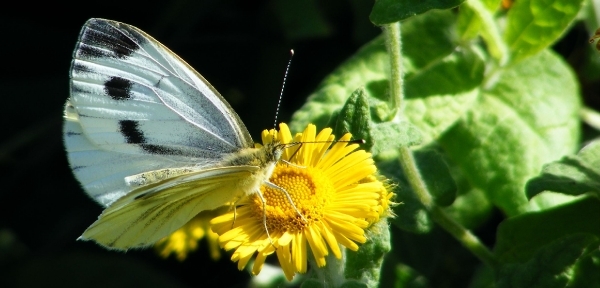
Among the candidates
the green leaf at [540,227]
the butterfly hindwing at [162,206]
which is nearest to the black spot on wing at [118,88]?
the butterfly hindwing at [162,206]

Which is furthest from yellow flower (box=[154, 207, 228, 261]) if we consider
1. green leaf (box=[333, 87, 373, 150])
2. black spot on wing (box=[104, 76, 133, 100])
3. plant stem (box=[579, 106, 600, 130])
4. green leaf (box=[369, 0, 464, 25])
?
plant stem (box=[579, 106, 600, 130])

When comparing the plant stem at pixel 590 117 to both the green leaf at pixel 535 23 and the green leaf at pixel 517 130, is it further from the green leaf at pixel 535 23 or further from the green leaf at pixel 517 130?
the green leaf at pixel 535 23

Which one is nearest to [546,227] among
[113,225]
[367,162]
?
[367,162]

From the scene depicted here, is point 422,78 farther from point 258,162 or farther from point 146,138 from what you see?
point 146,138

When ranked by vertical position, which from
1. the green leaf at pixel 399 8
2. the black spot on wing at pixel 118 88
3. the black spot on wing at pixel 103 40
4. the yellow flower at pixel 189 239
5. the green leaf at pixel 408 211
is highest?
the black spot on wing at pixel 103 40

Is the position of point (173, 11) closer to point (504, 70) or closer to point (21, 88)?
point (21, 88)

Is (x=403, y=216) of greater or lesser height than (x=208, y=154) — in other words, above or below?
below
